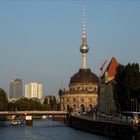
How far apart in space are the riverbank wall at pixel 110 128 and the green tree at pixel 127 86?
19.2ft

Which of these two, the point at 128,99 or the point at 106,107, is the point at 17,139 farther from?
the point at 106,107

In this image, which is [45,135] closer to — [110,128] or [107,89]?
[110,128]

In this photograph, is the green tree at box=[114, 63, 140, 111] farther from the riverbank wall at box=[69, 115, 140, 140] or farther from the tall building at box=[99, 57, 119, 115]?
the tall building at box=[99, 57, 119, 115]

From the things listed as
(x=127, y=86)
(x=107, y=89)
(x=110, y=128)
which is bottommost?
(x=110, y=128)

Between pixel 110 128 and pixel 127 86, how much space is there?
1413 centimetres

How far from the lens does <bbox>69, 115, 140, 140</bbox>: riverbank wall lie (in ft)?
267

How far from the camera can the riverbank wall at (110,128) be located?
81438 millimetres

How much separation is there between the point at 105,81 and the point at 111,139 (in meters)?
97.2

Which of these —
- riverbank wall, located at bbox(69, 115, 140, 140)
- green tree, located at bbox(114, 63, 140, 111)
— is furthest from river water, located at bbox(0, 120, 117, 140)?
green tree, located at bbox(114, 63, 140, 111)

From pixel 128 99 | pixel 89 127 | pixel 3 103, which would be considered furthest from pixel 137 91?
pixel 3 103

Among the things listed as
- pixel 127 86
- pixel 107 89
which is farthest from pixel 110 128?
pixel 107 89

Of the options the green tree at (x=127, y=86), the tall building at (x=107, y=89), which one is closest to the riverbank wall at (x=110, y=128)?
the green tree at (x=127, y=86)

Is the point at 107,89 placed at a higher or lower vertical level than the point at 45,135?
higher

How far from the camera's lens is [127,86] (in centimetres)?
11162
